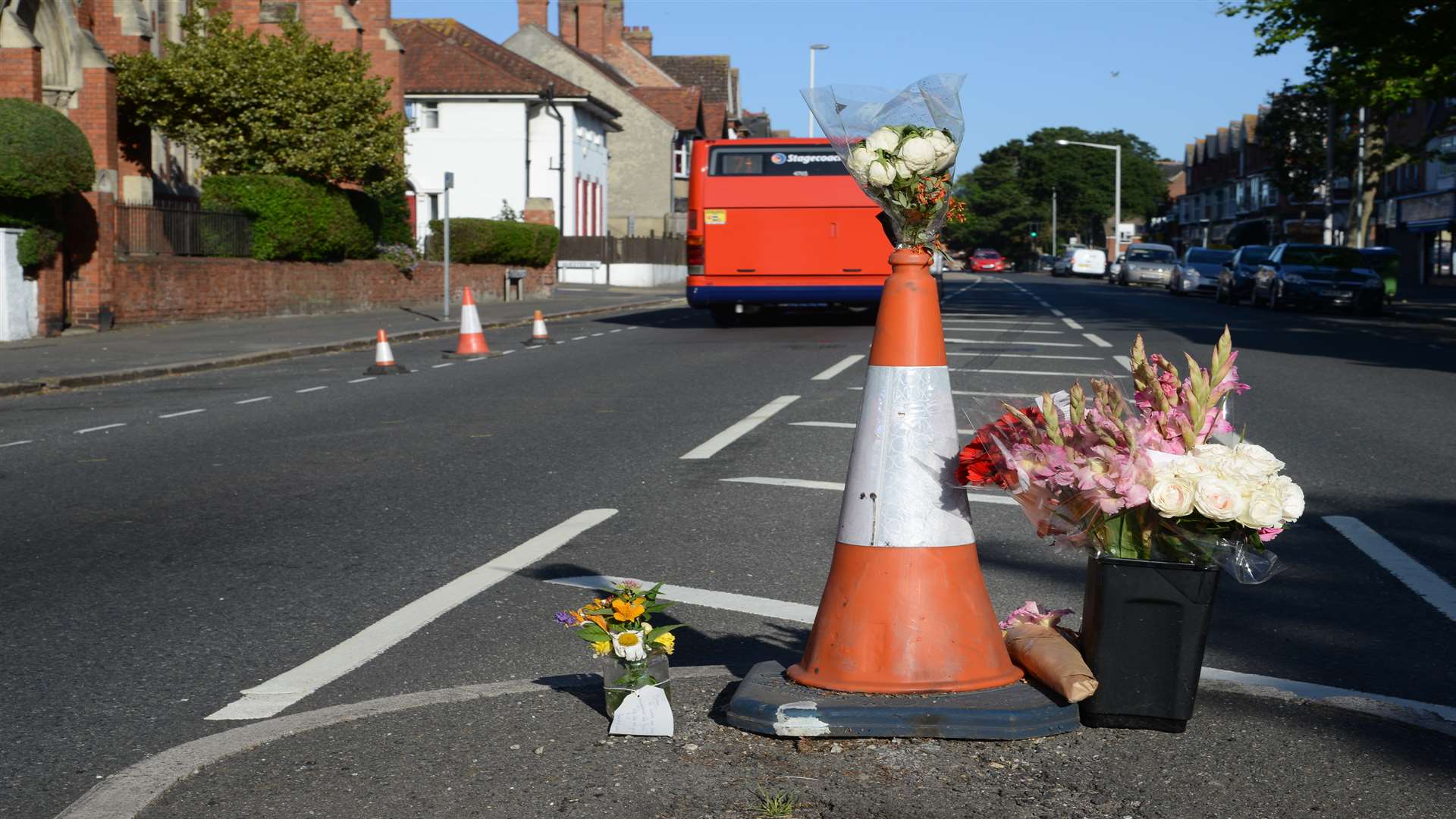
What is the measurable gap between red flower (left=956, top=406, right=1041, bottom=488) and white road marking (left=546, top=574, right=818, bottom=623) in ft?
5.11

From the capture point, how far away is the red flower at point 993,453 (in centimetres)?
398

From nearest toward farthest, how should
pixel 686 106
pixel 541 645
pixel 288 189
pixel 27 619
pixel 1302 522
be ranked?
pixel 541 645 → pixel 27 619 → pixel 1302 522 → pixel 288 189 → pixel 686 106

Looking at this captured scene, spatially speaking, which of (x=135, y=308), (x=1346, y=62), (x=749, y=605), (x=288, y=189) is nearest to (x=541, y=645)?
(x=749, y=605)

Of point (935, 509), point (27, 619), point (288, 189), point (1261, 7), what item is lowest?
point (27, 619)

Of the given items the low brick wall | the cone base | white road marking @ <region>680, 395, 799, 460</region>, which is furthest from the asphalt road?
the low brick wall

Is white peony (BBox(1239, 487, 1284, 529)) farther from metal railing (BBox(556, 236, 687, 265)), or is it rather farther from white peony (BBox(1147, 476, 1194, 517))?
metal railing (BBox(556, 236, 687, 265))

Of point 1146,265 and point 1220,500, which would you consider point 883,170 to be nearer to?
point 1220,500

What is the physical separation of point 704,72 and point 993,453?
88.0 meters

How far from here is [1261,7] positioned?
40969 millimetres

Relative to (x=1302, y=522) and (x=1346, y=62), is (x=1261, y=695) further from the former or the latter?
(x=1346, y=62)

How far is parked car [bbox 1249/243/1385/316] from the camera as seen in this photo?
34.5 metres

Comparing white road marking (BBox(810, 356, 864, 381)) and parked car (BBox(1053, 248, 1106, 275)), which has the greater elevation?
parked car (BBox(1053, 248, 1106, 275))

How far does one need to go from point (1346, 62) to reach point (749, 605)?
28.9m

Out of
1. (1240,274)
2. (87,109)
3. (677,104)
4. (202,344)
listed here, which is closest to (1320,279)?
(1240,274)
